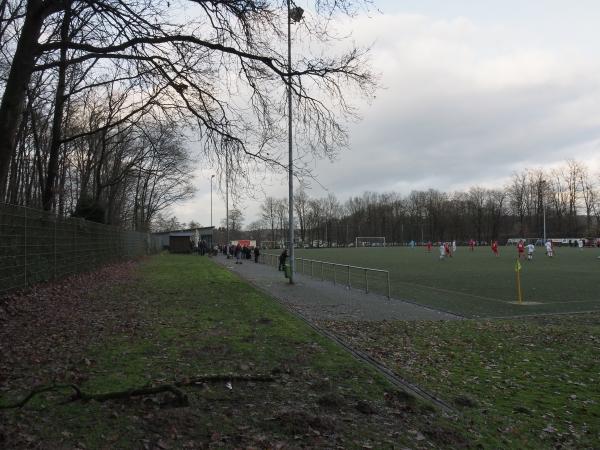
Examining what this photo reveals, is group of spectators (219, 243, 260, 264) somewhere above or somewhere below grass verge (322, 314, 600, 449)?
→ above

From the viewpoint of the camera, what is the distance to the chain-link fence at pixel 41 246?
1095cm

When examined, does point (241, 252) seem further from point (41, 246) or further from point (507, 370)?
point (507, 370)

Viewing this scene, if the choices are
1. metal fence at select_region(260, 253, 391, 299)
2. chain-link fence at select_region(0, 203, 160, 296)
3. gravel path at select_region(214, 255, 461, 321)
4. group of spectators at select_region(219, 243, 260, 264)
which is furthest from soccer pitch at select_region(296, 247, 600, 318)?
group of spectators at select_region(219, 243, 260, 264)

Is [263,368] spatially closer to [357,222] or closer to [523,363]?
[523,363]

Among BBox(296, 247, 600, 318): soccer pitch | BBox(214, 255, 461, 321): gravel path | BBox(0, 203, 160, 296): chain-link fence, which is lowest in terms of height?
BBox(296, 247, 600, 318): soccer pitch

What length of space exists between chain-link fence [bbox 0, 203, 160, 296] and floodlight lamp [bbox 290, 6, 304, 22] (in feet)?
22.3

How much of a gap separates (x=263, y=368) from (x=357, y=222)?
12981 centimetres

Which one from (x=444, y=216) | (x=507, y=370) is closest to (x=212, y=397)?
(x=507, y=370)

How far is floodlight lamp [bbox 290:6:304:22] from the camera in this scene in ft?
25.0

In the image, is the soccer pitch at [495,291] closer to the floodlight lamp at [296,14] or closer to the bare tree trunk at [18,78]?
the floodlight lamp at [296,14]

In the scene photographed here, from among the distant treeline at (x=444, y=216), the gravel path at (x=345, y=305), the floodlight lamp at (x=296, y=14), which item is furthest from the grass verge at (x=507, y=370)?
the distant treeline at (x=444, y=216)

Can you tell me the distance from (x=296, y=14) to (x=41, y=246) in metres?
9.53

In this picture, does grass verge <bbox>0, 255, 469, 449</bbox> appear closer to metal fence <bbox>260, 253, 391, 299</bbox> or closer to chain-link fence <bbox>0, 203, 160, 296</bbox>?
chain-link fence <bbox>0, 203, 160, 296</bbox>

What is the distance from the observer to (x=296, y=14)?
25.3 ft
